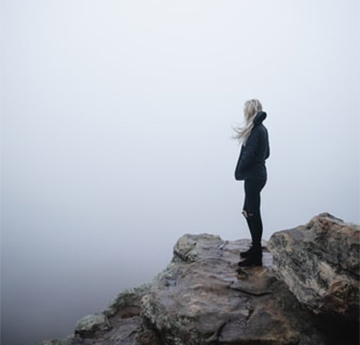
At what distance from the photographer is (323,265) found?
625cm

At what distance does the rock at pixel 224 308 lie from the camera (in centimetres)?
671

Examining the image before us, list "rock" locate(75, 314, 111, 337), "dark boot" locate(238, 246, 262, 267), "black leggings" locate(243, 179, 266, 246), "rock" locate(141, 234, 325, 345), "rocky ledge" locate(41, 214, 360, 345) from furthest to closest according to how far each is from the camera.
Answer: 1. "rock" locate(75, 314, 111, 337)
2. "dark boot" locate(238, 246, 262, 267)
3. "black leggings" locate(243, 179, 266, 246)
4. "rock" locate(141, 234, 325, 345)
5. "rocky ledge" locate(41, 214, 360, 345)

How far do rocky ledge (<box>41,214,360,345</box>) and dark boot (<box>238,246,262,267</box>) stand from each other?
0.67ft

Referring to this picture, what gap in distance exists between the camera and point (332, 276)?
5914 millimetres

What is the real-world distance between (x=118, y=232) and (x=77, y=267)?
150ft

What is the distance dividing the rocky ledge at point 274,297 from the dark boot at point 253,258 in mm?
203

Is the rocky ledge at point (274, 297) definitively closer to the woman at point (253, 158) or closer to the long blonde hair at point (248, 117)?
the woman at point (253, 158)

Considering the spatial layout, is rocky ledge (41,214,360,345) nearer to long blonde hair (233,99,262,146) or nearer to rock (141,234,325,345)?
rock (141,234,325,345)

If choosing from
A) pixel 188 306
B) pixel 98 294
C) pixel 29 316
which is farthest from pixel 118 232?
pixel 188 306

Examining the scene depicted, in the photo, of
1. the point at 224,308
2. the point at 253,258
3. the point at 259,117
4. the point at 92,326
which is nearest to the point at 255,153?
the point at 259,117

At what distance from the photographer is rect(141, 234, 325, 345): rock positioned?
264 inches

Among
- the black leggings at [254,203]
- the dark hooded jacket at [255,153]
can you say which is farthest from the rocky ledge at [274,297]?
the dark hooded jacket at [255,153]

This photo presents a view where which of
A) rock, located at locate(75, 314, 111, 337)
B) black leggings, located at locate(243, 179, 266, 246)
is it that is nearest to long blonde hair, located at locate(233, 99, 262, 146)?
black leggings, located at locate(243, 179, 266, 246)

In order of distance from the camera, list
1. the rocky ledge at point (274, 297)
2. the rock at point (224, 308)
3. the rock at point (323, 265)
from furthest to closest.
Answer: the rock at point (224, 308)
the rocky ledge at point (274, 297)
the rock at point (323, 265)
